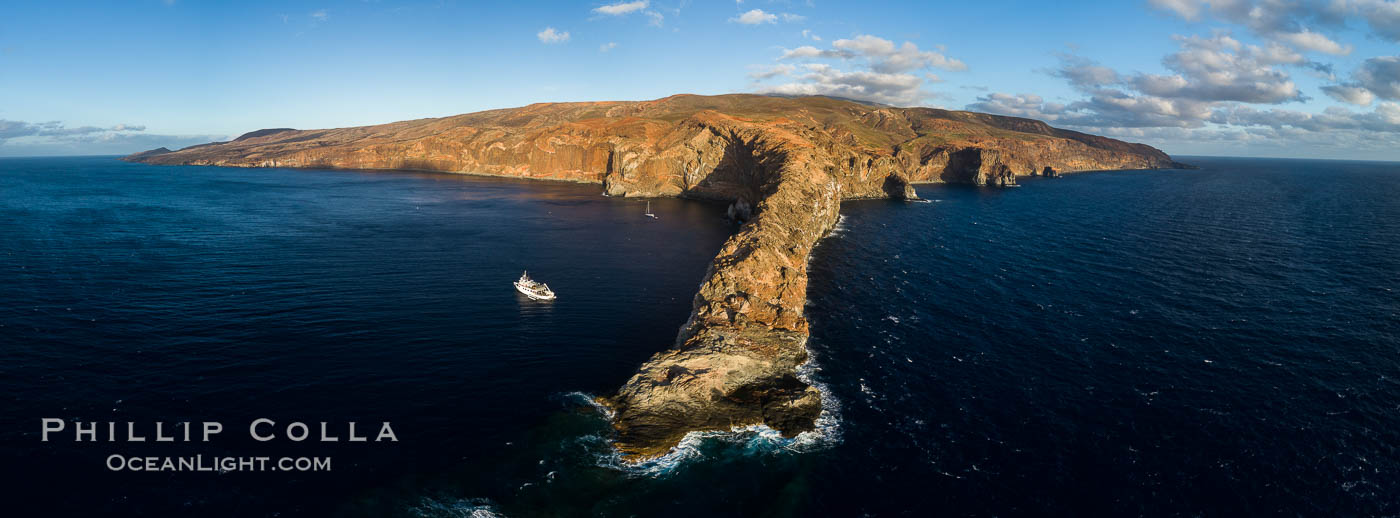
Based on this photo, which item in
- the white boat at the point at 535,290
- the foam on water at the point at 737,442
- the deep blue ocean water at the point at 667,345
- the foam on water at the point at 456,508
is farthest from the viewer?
the white boat at the point at 535,290

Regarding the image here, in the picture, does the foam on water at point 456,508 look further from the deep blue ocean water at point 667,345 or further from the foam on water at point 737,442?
the foam on water at point 737,442

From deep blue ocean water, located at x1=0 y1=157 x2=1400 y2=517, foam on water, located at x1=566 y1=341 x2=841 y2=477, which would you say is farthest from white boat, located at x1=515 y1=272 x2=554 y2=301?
foam on water, located at x1=566 y1=341 x2=841 y2=477

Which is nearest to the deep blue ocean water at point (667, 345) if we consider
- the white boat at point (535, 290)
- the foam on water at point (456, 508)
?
the foam on water at point (456, 508)

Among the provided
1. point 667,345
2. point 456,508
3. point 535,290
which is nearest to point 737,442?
point 456,508

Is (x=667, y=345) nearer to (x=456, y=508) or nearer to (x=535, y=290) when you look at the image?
(x=535, y=290)

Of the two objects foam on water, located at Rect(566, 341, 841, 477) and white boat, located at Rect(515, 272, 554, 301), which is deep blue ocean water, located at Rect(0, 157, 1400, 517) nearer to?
foam on water, located at Rect(566, 341, 841, 477)

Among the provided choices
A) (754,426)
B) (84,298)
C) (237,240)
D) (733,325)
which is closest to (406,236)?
(237,240)

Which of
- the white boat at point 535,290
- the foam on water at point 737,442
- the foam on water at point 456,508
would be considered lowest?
the foam on water at point 456,508

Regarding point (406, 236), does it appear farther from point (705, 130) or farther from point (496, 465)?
point (705, 130)
